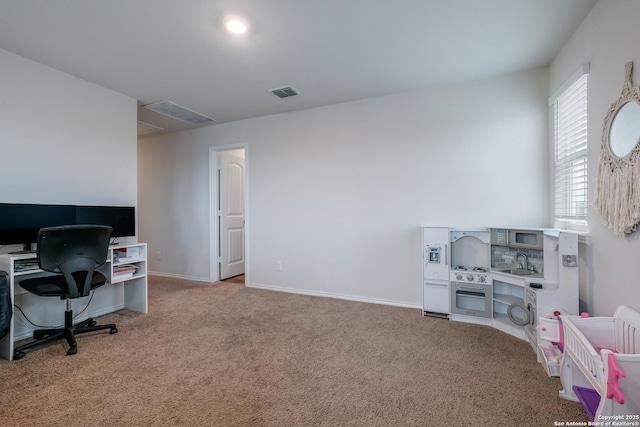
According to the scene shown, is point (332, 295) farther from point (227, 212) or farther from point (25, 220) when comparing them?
point (25, 220)

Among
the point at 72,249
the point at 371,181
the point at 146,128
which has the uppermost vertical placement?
the point at 146,128

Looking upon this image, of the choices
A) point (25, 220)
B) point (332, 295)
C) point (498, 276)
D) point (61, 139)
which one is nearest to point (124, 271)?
point (25, 220)

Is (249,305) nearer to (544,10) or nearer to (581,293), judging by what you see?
(581,293)

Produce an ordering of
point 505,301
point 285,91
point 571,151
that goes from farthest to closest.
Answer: point 285,91, point 505,301, point 571,151

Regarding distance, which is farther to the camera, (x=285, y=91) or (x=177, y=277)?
(x=177, y=277)

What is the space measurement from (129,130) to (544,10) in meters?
4.06

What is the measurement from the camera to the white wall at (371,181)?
9.27ft

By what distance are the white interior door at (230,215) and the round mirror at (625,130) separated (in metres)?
4.40

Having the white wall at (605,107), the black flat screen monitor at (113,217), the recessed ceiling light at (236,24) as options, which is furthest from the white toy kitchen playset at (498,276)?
the black flat screen monitor at (113,217)

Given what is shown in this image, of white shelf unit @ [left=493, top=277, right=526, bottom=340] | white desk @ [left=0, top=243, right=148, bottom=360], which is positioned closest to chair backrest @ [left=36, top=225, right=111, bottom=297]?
white desk @ [left=0, top=243, right=148, bottom=360]

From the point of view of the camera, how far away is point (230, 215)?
4.71 meters

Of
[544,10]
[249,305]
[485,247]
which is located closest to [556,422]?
[485,247]

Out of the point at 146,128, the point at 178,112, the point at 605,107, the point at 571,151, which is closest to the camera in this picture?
the point at 605,107

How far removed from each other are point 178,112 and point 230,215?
1.73 meters
